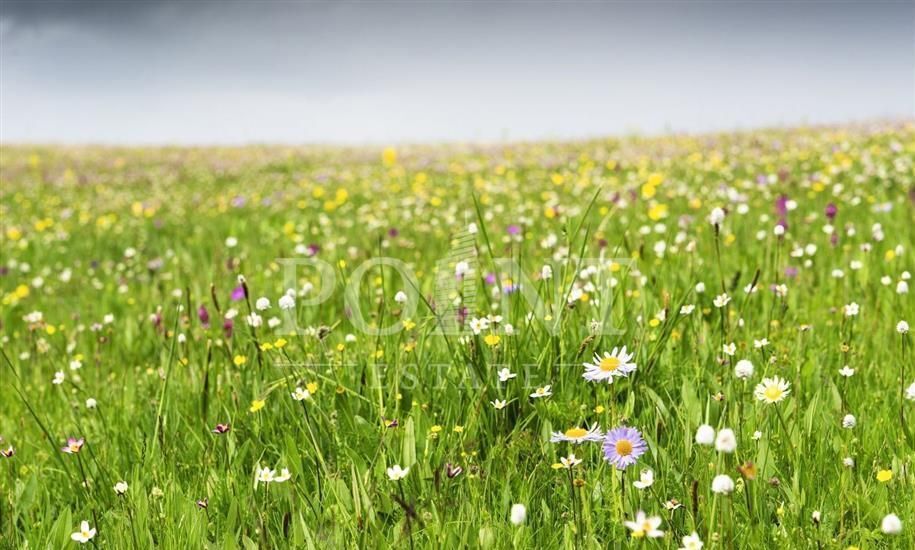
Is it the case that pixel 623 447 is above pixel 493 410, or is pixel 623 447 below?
above

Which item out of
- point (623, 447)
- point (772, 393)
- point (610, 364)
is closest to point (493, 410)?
point (610, 364)

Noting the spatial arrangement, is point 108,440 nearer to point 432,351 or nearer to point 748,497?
point 432,351

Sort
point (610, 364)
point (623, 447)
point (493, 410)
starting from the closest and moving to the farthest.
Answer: point (623, 447) → point (610, 364) → point (493, 410)

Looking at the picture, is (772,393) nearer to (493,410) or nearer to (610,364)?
(610,364)

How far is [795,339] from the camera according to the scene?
11.2 ft

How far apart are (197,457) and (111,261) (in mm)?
5321

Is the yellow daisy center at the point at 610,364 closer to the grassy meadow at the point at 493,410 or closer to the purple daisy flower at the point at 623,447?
the grassy meadow at the point at 493,410

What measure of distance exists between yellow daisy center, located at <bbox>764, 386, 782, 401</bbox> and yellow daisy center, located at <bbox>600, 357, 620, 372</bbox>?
18.4 inches

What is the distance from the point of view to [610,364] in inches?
95.7

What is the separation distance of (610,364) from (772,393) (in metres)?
0.50

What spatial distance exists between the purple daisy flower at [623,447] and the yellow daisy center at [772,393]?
1.24 feet

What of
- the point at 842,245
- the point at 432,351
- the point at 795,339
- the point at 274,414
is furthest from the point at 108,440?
the point at 842,245

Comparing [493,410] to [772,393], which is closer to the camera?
[772,393]

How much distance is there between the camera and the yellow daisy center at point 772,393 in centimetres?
209
